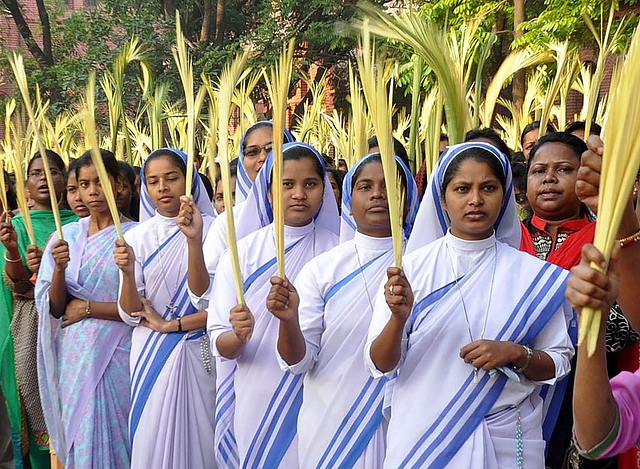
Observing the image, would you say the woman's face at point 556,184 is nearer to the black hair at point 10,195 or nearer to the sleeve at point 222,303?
the sleeve at point 222,303

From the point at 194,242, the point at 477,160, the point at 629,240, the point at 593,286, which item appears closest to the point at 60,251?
the point at 194,242

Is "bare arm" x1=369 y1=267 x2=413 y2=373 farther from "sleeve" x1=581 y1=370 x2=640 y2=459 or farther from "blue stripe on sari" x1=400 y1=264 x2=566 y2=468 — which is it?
"sleeve" x1=581 y1=370 x2=640 y2=459

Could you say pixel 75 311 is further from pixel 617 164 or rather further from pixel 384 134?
pixel 617 164

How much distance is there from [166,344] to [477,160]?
186 cm

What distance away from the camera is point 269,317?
3.41 metres

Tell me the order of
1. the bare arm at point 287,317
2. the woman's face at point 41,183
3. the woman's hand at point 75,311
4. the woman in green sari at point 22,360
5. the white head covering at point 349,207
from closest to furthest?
the bare arm at point 287,317
the white head covering at point 349,207
the woman's hand at point 75,311
the woman in green sari at point 22,360
the woman's face at point 41,183

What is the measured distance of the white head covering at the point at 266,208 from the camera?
3.47 meters

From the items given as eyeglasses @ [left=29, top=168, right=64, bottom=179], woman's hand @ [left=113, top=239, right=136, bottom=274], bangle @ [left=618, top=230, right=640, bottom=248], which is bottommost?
woman's hand @ [left=113, top=239, right=136, bottom=274]

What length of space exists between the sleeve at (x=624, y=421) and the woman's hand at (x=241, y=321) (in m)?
1.37

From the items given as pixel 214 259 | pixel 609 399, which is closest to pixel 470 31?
pixel 214 259

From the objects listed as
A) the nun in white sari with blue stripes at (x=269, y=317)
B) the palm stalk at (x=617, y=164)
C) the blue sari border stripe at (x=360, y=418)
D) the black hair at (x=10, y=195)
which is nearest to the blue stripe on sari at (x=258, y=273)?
the nun in white sari with blue stripes at (x=269, y=317)

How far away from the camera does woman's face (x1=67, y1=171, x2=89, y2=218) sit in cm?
431

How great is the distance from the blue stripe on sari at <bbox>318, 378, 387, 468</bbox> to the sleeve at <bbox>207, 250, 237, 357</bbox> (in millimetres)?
577

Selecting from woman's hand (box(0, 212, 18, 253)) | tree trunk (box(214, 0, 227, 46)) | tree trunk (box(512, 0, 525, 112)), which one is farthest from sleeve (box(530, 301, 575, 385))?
tree trunk (box(214, 0, 227, 46))
